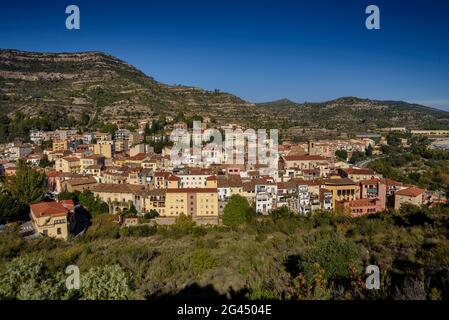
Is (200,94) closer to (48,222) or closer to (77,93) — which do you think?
(77,93)

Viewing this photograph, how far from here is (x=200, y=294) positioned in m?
8.06

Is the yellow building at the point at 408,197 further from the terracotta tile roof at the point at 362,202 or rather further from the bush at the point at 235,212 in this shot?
the bush at the point at 235,212

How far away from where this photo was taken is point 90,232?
16.5 m

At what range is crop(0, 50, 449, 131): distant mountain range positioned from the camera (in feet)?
150

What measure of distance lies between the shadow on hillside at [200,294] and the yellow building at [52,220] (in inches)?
370

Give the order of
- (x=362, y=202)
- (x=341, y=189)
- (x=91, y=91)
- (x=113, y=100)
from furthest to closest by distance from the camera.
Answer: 1. (x=91, y=91)
2. (x=113, y=100)
3. (x=341, y=189)
4. (x=362, y=202)

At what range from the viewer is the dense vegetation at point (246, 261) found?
5894 mm

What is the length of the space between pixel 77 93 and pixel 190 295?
159 ft

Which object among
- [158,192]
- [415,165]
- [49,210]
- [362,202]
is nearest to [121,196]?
[158,192]

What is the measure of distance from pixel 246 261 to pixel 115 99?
4246 cm

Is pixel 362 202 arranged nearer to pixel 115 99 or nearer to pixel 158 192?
pixel 158 192

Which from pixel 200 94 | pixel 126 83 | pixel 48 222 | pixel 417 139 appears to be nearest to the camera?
pixel 48 222
